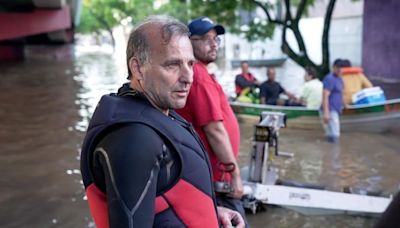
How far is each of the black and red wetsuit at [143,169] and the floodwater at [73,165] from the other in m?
3.26

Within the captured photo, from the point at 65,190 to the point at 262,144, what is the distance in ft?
8.35

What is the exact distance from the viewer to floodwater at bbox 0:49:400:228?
4.91 m

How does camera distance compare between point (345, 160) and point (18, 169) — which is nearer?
point (18, 169)

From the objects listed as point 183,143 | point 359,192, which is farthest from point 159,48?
point 359,192

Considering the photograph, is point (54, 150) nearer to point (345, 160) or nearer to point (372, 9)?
point (345, 160)

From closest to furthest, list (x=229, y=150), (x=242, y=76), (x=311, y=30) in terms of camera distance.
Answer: (x=229, y=150) → (x=242, y=76) → (x=311, y=30)

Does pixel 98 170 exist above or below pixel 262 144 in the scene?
above

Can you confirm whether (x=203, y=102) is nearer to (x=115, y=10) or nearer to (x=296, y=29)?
(x=296, y=29)

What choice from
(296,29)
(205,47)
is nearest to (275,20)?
(296,29)

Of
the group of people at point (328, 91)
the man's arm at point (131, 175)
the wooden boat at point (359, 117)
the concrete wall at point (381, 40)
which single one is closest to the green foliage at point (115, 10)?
the concrete wall at point (381, 40)

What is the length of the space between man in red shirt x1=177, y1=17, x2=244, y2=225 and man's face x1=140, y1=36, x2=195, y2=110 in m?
1.02

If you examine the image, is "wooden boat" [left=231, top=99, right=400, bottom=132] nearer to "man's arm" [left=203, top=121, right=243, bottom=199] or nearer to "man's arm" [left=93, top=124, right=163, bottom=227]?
"man's arm" [left=203, top=121, right=243, bottom=199]

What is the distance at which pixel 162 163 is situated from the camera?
5.06 feet

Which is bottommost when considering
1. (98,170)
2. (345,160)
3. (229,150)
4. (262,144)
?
(345,160)
